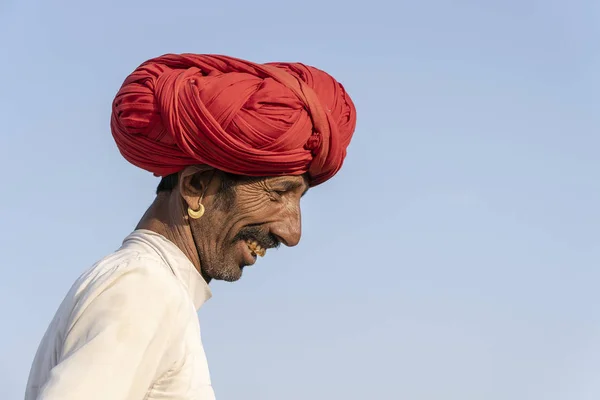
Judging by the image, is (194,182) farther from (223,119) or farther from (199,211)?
(223,119)

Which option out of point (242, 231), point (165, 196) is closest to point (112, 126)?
point (165, 196)

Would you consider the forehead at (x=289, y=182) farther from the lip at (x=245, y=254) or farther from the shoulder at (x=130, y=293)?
the shoulder at (x=130, y=293)

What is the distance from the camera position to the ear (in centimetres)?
486

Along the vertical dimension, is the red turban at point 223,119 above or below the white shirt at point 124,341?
above

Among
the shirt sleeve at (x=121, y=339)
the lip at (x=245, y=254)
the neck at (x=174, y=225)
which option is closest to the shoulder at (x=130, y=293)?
the shirt sleeve at (x=121, y=339)

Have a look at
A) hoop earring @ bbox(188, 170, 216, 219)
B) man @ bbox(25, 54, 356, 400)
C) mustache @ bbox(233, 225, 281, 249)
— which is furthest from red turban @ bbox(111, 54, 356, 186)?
mustache @ bbox(233, 225, 281, 249)

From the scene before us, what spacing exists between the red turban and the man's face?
0.08 meters

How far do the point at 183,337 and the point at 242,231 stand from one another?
2.27 feet

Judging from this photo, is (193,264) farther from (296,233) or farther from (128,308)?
(128,308)

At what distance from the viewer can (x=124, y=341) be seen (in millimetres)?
4102

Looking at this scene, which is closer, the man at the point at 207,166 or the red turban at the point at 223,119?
the man at the point at 207,166

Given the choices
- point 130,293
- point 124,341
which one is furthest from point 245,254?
point 124,341

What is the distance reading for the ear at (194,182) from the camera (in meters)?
4.86

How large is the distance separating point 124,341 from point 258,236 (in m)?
1.00
